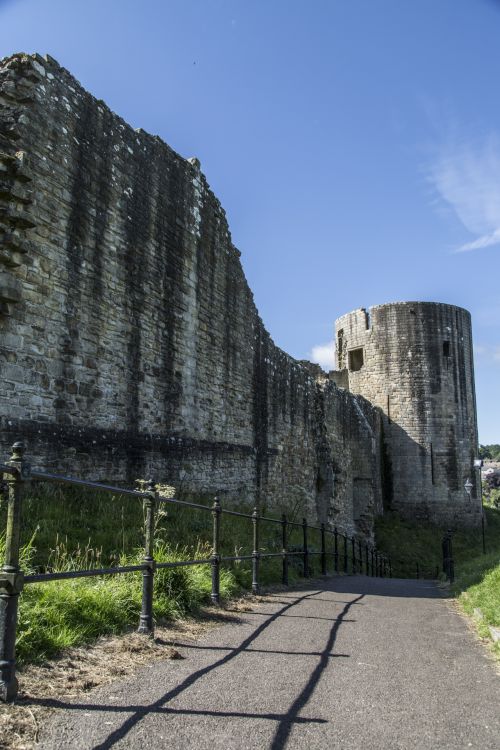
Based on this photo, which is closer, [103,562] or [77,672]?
[77,672]

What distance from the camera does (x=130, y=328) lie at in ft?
33.7

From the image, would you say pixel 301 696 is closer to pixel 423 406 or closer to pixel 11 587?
pixel 11 587

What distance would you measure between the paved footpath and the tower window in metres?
25.3

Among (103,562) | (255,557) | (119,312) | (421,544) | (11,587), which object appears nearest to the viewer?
(11,587)

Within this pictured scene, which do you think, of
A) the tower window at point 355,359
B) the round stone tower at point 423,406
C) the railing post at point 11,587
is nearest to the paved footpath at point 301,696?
the railing post at point 11,587

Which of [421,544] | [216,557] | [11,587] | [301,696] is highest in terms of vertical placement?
[11,587]

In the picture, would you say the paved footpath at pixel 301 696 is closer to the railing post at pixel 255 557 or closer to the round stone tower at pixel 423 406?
the railing post at pixel 255 557

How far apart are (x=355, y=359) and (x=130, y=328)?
22.0m

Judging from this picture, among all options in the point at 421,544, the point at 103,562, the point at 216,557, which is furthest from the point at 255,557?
the point at 421,544

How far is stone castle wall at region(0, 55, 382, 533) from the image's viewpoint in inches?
325

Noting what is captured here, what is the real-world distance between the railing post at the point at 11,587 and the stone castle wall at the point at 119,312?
15.7ft

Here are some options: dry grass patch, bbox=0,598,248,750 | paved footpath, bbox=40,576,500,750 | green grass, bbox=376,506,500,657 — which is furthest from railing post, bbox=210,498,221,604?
green grass, bbox=376,506,500,657

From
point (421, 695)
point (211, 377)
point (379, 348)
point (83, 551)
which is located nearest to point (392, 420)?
point (379, 348)

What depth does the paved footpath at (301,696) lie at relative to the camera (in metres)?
2.77
